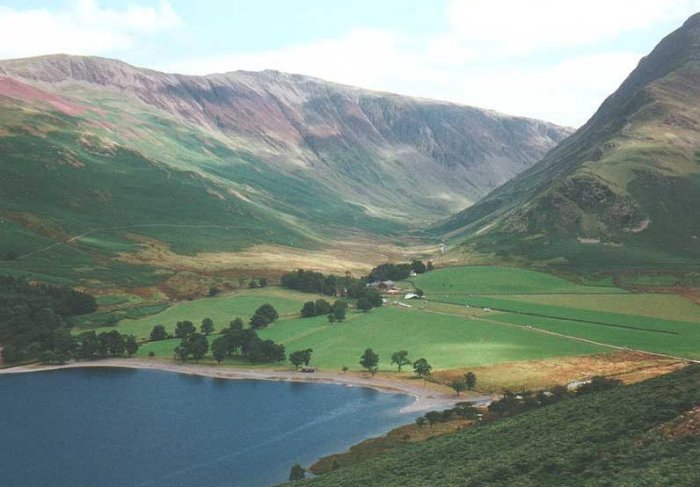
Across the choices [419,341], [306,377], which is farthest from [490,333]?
[306,377]

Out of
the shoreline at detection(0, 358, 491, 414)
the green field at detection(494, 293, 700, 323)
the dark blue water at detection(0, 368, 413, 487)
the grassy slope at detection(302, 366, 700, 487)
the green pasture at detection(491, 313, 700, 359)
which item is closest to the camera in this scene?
the grassy slope at detection(302, 366, 700, 487)

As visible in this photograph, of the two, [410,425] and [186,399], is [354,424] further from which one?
[186,399]

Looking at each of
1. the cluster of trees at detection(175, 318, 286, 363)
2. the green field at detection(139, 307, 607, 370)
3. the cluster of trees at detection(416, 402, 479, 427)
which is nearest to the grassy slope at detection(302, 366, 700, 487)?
the cluster of trees at detection(416, 402, 479, 427)

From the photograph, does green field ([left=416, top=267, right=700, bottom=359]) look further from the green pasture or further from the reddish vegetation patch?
the reddish vegetation patch

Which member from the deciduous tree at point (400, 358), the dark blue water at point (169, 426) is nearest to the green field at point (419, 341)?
the deciduous tree at point (400, 358)

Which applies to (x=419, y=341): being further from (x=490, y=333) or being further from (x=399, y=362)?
(x=490, y=333)

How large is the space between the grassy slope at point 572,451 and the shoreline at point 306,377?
136ft

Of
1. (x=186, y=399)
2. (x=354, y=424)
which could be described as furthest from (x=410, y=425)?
(x=186, y=399)

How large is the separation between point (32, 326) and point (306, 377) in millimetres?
87378

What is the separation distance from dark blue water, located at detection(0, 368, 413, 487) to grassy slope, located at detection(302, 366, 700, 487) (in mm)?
28437

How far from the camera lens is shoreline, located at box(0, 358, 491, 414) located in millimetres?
131125

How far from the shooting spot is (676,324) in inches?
6565

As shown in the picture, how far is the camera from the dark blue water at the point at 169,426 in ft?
334

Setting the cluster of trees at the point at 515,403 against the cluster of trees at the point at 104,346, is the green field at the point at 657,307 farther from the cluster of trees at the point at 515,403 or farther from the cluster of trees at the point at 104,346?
the cluster of trees at the point at 104,346
